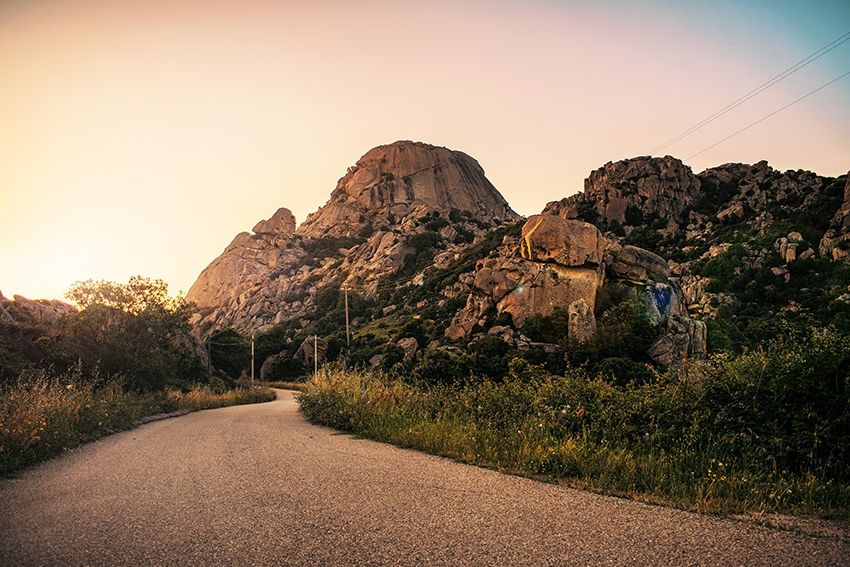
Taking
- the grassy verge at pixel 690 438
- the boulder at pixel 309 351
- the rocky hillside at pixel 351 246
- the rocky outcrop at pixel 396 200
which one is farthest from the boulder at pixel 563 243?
the rocky outcrop at pixel 396 200

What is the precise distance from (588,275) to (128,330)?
147 ft

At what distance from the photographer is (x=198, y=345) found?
49969 mm

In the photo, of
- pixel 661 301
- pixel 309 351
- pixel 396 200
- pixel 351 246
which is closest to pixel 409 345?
pixel 309 351

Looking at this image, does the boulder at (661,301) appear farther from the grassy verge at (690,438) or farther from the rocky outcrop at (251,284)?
the rocky outcrop at (251,284)

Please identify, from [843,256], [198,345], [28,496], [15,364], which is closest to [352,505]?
[28,496]

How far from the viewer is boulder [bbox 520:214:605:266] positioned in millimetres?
56031

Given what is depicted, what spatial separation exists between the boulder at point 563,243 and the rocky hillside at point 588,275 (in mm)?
159

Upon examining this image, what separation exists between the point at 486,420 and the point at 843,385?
641 cm

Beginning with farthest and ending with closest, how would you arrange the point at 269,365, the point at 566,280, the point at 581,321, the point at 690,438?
the point at 269,365
the point at 566,280
the point at 581,321
the point at 690,438

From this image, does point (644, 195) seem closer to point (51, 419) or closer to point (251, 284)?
point (51, 419)

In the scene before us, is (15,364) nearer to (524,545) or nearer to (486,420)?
(486,420)

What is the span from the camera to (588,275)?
55.6 meters

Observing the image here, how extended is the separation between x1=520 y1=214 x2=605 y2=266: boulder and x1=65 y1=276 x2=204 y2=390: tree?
3923cm

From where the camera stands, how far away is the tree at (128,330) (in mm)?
25406
